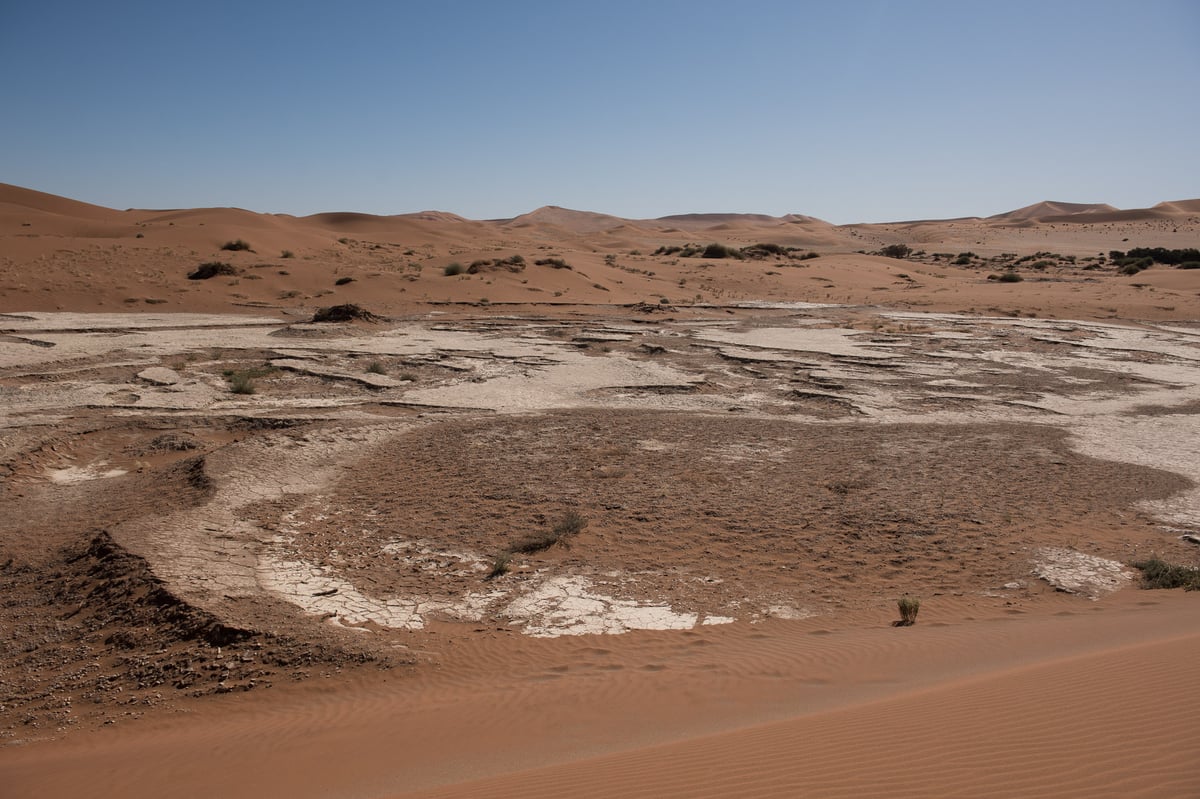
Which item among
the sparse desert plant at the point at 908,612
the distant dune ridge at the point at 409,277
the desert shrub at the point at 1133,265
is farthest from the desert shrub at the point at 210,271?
the desert shrub at the point at 1133,265

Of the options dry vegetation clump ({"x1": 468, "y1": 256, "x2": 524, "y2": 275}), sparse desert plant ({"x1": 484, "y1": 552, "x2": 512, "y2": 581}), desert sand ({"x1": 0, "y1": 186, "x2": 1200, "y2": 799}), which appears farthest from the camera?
dry vegetation clump ({"x1": 468, "y1": 256, "x2": 524, "y2": 275})

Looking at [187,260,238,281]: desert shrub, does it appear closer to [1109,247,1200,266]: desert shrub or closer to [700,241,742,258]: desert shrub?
[700,241,742,258]: desert shrub

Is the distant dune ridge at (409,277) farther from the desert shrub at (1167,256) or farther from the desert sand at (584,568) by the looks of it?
the desert sand at (584,568)

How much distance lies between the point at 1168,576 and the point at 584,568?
4.62m

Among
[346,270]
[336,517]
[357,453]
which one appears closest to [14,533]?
[336,517]

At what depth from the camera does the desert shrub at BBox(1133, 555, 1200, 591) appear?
21.1 feet

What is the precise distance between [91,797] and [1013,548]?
22.8ft

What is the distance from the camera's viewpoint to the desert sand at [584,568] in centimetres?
390

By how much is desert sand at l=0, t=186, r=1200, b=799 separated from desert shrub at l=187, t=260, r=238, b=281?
28.4 feet

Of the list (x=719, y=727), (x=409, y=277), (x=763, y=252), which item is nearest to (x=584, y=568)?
(x=719, y=727)

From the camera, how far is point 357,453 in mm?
9570

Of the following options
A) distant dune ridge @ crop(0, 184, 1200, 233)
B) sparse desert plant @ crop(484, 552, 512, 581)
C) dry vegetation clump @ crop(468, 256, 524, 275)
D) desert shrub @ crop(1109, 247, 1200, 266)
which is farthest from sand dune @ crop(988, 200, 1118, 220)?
sparse desert plant @ crop(484, 552, 512, 581)

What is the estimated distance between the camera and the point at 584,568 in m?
6.77

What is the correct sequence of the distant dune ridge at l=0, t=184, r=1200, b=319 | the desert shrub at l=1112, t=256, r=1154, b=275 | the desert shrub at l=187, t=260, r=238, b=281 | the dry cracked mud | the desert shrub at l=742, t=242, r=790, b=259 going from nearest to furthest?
the dry cracked mud
the distant dune ridge at l=0, t=184, r=1200, b=319
the desert shrub at l=187, t=260, r=238, b=281
the desert shrub at l=1112, t=256, r=1154, b=275
the desert shrub at l=742, t=242, r=790, b=259
